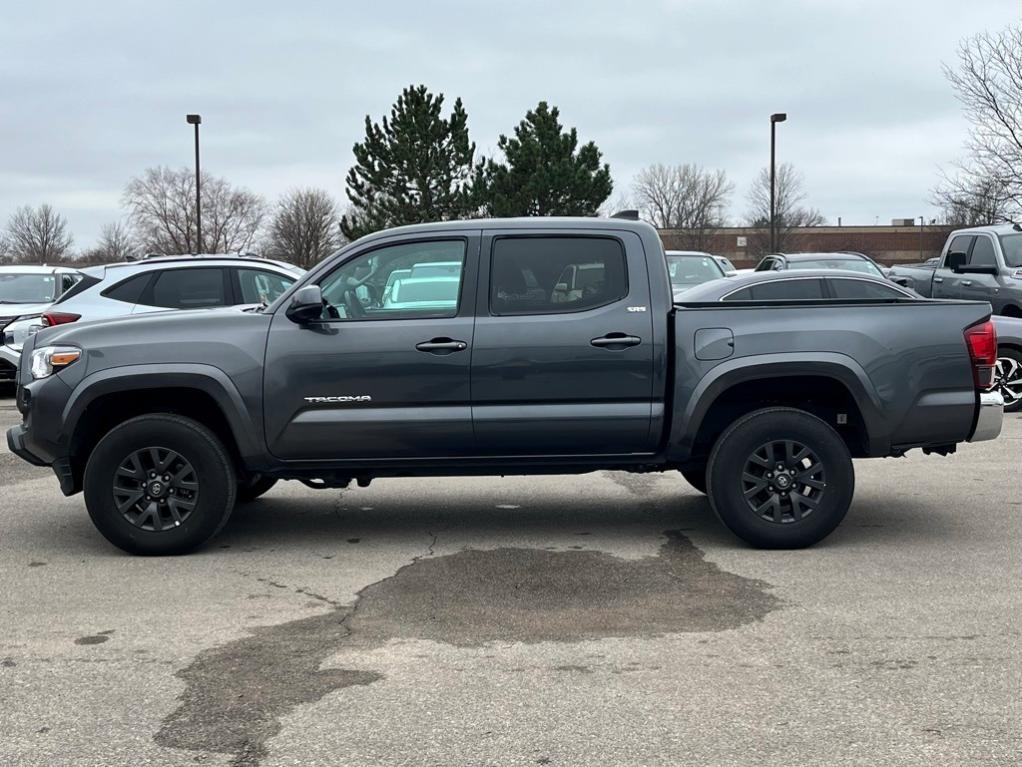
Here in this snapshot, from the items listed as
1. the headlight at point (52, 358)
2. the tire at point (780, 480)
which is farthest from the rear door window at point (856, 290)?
the headlight at point (52, 358)

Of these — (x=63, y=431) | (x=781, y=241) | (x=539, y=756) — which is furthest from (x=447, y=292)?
(x=781, y=241)

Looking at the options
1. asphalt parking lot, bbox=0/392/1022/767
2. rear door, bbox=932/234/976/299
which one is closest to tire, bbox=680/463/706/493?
asphalt parking lot, bbox=0/392/1022/767

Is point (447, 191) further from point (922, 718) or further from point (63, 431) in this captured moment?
point (922, 718)

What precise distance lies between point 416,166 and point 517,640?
40014 millimetres

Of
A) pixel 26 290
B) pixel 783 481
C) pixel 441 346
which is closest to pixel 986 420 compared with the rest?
pixel 783 481

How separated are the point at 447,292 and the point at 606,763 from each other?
3536 millimetres

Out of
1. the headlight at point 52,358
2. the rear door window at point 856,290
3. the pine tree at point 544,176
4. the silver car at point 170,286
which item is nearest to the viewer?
the headlight at point 52,358

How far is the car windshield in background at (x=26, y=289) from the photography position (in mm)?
16844

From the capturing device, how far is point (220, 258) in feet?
40.4

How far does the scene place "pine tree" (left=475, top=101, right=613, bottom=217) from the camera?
131ft

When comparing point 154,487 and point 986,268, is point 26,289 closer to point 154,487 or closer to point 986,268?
point 154,487

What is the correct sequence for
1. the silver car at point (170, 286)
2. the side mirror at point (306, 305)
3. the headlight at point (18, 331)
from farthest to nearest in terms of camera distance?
1. the headlight at point (18, 331)
2. the silver car at point (170, 286)
3. the side mirror at point (306, 305)

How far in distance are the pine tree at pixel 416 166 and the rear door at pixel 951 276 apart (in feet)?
A: 91.1

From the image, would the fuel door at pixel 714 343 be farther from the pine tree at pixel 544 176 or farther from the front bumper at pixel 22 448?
the pine tree at pixel 544 176
